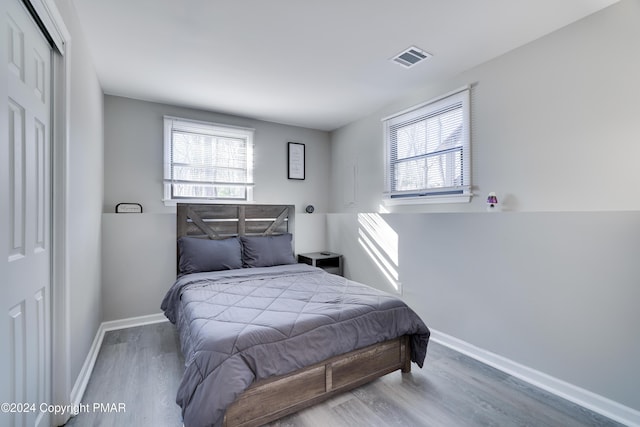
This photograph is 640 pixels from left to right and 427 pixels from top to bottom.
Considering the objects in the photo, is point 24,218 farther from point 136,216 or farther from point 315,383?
point 136,216

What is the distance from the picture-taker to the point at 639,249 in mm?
1766

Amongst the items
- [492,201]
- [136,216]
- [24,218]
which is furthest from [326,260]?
[24,218]

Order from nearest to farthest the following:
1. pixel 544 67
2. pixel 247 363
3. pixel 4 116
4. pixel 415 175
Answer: pixel 4 116 → pixel 247 363 → pixel 544 67 → pixel 415 175

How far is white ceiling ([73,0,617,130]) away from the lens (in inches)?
77.9

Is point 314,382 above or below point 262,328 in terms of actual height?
below

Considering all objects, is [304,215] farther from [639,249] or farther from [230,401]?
[639,249]

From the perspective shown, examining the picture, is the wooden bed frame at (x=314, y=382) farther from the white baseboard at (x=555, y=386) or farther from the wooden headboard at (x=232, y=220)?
the wooden headboard at (x=232, y=220)

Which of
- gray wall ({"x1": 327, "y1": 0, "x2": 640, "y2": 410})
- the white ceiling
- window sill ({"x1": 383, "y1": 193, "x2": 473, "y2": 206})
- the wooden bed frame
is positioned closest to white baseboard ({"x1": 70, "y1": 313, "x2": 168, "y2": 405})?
the wooden bed frame

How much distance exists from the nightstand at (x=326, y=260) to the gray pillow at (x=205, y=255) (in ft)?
3.27

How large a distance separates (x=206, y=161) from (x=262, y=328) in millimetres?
Result: 2764

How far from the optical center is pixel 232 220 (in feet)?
12.7

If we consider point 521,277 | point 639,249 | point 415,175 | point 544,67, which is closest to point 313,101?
point 415,175

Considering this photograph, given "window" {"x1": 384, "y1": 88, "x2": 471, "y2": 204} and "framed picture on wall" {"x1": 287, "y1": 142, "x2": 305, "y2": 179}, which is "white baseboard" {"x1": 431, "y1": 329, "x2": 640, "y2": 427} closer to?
"window" {"x1": 384, "y1": 88, "x2": 471, "y2": 204}

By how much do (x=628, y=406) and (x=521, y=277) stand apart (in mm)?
888
